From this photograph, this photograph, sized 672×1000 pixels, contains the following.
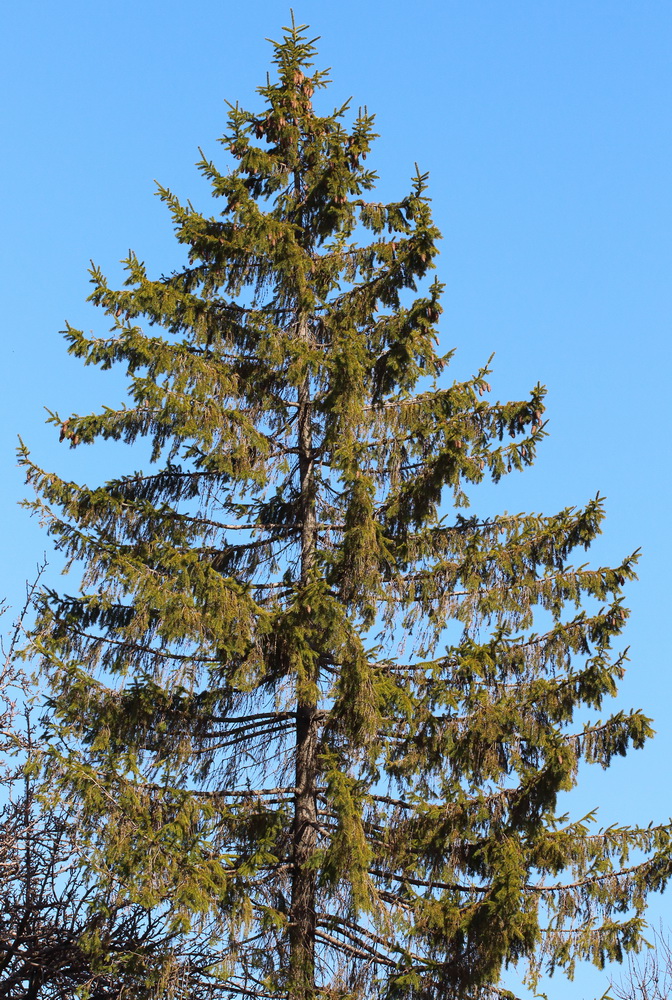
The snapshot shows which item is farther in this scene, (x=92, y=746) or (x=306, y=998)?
(x=92, y=746)

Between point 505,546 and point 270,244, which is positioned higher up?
point 270,244

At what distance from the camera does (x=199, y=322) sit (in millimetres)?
13367

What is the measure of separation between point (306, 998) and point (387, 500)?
17.2 ft

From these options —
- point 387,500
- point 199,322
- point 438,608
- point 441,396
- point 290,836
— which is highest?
point 199,322

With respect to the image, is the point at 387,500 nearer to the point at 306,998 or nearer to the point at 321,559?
the point at 321,559

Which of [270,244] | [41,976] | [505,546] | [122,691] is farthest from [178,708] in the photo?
[270,244]

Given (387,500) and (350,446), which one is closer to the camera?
(350,446)

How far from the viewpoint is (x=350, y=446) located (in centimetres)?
1179

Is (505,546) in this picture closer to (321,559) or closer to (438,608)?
(438,608)

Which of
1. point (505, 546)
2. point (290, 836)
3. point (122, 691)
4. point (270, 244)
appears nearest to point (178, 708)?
point (122, 691)

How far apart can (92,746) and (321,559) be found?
296cm

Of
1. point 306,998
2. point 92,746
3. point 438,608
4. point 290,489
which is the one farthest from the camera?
point 290,489

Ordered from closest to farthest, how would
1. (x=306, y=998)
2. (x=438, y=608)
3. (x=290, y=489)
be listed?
(x=306, y=998)
(x=438, y=608)
(x=290, y=489)

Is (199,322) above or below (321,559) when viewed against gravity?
above
